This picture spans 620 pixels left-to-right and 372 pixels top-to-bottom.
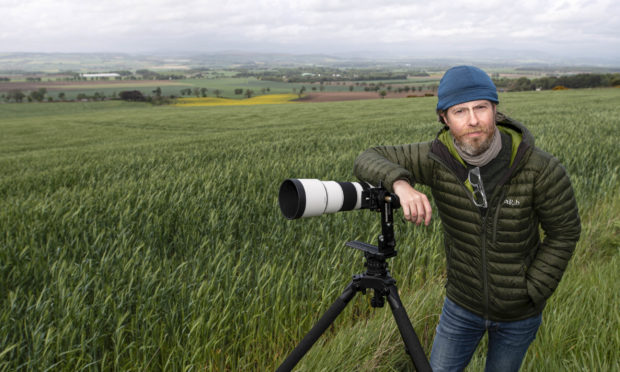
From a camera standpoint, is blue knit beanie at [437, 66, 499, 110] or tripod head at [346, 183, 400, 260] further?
blue knit beanie at [437, 66, 499, 110]

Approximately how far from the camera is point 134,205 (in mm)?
4965

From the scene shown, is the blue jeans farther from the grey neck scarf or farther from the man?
the grey neck scarf

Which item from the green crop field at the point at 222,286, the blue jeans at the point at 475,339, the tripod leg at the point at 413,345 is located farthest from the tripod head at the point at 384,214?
the green crop field at the point at 222,286

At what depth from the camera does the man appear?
5.97 feet

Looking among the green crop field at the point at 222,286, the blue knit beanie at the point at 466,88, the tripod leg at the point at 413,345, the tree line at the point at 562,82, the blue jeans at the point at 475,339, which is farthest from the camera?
the tree line at the point at 562,82

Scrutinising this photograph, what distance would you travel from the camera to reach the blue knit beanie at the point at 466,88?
1814 mm

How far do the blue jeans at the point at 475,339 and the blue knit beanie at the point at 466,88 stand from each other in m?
1.04

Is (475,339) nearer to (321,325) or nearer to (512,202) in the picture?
(512,202)

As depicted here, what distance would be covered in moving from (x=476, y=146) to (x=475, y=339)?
1046 millimetres

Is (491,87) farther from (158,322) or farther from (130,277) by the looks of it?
(130,277)

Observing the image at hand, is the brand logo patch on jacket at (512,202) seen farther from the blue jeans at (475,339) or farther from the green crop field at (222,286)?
the green crop field at (222,286)

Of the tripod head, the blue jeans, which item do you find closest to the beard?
the tripod head

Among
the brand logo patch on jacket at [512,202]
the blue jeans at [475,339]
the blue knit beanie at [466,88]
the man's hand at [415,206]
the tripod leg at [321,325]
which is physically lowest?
the blue jeans at [475,339]

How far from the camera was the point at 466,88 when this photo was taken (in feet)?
5.99
